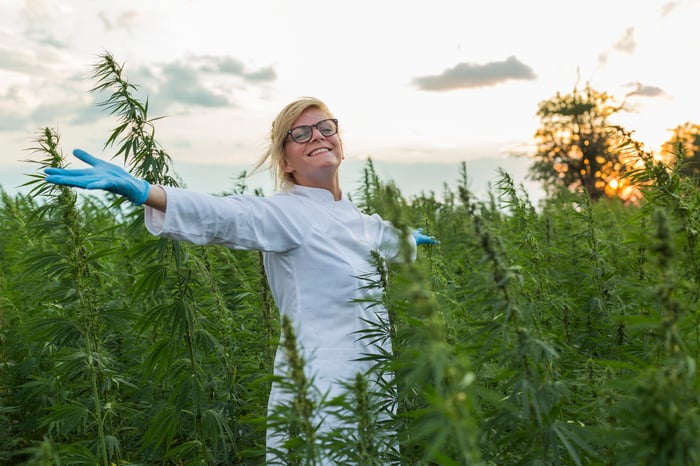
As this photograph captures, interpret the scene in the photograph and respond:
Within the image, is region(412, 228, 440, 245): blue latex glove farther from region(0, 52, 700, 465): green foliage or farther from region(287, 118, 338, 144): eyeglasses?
region(287, 118, 338, 144): eyeglasses

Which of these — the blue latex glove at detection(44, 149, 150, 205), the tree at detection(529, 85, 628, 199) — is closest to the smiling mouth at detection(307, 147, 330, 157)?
the blue latex glove at detection(44, 149, 150, 205)

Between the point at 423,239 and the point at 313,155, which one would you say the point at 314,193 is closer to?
the point at 313,155

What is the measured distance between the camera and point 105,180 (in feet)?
9.41

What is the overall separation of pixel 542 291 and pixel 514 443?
1.70 meters

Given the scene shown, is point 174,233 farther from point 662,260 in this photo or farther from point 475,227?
point 662,260

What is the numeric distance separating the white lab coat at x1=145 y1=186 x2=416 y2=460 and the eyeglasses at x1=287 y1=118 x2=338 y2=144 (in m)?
0.37

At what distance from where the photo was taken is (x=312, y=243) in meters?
3.29

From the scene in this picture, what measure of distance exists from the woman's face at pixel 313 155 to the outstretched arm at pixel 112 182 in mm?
960

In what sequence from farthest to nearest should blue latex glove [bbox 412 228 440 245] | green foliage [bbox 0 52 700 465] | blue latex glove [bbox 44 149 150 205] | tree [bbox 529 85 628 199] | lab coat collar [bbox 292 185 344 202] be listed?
tree [bbox 529 85 628 199], blue latex glove [bbox 412 228 440 245], lab coat collar [bbox 292 185 344 202], blue latex glove [bbox 44 149 150 205], green foliage [bbox 0 52 700 465]

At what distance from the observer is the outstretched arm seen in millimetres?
2854

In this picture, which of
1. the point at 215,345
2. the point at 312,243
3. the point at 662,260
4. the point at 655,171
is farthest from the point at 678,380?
the point at 215,345

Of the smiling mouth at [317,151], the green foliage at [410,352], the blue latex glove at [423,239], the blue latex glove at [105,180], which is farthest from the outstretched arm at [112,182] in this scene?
the blue latex glove at [423,239]

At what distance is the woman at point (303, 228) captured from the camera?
9.59 ft

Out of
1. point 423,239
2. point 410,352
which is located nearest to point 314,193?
point 423,239
